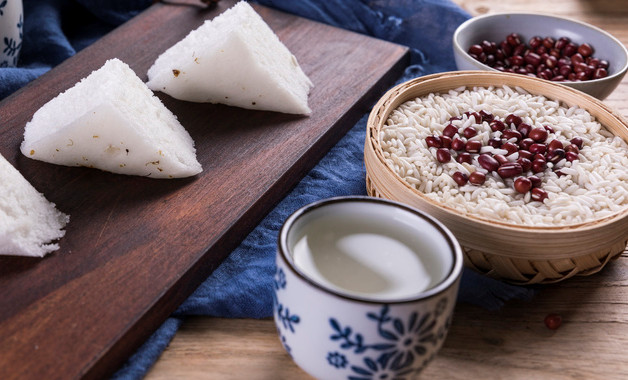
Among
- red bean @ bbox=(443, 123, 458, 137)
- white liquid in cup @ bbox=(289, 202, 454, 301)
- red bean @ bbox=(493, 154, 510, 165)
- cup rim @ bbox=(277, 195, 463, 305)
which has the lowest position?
red bean @ bbox=(493, 154, 510, 165)

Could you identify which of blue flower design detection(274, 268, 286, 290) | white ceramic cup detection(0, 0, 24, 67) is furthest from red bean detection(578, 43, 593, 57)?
white ceramic cup detection(0, 0, 24, 67)

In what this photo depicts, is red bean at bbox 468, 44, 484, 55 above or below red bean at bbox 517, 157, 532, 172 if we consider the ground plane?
above

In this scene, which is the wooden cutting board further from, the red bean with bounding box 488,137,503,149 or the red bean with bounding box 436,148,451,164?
the red bean with bounding box 488,137,503,149

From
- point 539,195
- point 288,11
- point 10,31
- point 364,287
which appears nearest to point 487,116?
point 539,195

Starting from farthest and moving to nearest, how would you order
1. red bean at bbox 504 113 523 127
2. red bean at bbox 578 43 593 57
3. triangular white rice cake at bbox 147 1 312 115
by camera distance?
red bean at bbox 578 43 593 57 < triangular white rice cake at bbox 147 1 312 115 < red bean at bbox 504 113 523 127

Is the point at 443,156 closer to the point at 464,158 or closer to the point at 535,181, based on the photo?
the point at 464,158

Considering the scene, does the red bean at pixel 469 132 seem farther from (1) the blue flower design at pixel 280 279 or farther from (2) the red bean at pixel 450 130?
(1) the blue flower design at pixel 280 279

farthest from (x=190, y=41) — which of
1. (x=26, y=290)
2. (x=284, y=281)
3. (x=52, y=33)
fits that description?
(x=284, y=281)
